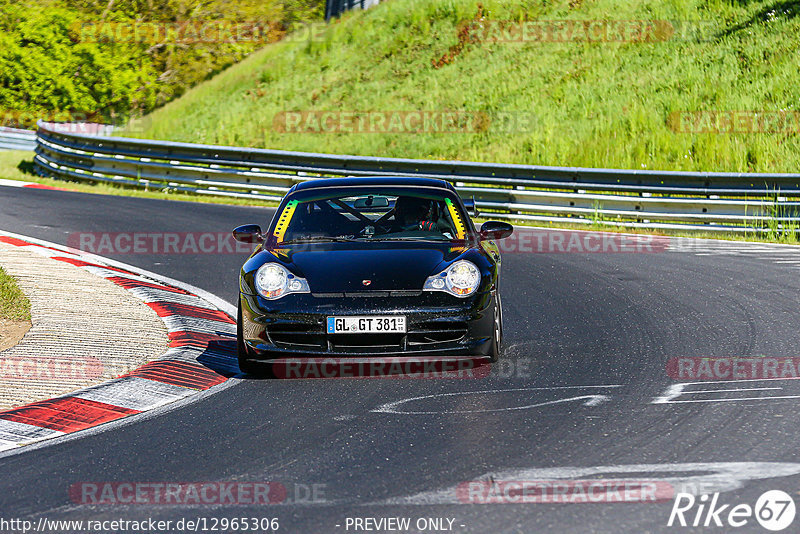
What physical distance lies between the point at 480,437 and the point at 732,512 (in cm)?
161

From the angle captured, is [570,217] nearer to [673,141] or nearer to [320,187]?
[673,141]

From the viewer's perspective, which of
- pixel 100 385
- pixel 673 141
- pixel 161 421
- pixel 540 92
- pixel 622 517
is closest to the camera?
pixel 622 517

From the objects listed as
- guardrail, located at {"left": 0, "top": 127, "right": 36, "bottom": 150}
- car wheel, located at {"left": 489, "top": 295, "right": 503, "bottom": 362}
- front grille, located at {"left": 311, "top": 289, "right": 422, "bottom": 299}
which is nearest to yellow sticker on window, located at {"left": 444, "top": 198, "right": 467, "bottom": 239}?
car wheel, located at {"left": 489, "top": 295, "right": 503, "bottom": 362}

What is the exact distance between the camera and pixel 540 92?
29625mm

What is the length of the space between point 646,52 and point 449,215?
77.0 feet

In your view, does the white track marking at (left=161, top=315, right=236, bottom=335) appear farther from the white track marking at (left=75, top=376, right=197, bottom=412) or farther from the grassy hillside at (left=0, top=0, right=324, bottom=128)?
the grassy hillside at (left=0, top=0, right=324, bottom=128)

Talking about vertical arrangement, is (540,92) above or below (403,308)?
above

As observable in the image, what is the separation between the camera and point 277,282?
24.3 ft

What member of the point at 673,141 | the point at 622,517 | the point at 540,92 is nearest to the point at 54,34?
the point at 540,92

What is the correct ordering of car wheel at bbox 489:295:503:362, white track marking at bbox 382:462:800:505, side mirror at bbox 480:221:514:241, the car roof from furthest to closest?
the car roof, side mirror at bbox 480:221:514:241, car wheel at bbox 489:295:503:362, white track marking at bbox 382:462:800:505

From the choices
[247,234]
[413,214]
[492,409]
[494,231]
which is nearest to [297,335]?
[247,234]

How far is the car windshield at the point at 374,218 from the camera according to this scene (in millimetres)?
8258

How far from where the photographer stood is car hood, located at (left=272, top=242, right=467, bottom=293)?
287 inches

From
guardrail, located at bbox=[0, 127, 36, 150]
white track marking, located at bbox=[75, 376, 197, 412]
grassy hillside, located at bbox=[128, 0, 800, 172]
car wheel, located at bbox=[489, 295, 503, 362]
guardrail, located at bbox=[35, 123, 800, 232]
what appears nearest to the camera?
white track marking, located at bbox=[75, 376, 197, 412]
